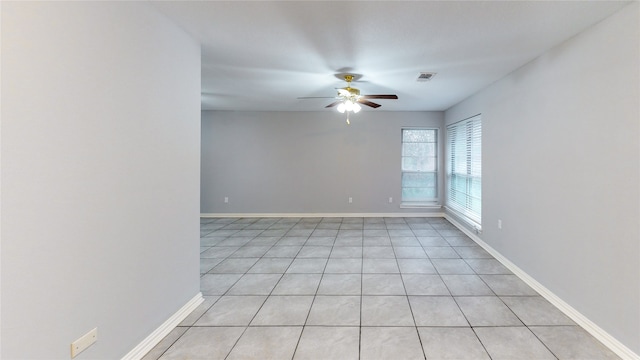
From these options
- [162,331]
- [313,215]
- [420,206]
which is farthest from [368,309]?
[420,206]

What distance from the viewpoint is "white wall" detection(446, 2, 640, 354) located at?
1.77 metres

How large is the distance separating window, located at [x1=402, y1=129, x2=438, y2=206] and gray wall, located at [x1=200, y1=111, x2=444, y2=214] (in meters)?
0.23

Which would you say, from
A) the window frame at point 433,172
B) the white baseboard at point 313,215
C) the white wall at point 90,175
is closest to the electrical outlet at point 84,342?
the white wall at point 90,175

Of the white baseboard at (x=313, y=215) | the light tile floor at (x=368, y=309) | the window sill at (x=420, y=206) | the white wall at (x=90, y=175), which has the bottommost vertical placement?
the light tile floor at (x=368, y=309)

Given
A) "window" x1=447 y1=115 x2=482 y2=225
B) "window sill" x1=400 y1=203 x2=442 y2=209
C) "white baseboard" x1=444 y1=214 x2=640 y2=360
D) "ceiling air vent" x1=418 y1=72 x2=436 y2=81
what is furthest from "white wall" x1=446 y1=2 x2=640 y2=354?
"window sill" x1=400 y1=203 x2=442 y2=209

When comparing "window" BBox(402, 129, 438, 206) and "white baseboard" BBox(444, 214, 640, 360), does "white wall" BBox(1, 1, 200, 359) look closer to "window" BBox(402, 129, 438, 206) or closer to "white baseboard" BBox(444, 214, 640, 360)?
"white baseboard" BBox(444, 214, 640, 360)

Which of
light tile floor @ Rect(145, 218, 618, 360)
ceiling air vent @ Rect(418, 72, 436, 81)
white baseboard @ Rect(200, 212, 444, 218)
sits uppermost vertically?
ceiling air vent @ Rect(418, 72, 436, 81)

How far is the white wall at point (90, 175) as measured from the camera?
111 cm

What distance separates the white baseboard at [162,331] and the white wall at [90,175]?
0.05 meters

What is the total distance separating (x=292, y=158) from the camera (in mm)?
6035

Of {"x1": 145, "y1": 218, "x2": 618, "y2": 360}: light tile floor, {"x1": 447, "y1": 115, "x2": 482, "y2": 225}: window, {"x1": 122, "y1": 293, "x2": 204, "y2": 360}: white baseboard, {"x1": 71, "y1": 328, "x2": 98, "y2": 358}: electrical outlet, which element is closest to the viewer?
{"x1": 71, "y1": 328, "x2": 98, "y2": 358}: electrical outlet

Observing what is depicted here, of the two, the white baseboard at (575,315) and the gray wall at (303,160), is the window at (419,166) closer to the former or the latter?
the gray wall at (303,160)

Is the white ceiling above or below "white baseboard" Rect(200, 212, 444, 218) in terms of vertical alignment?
above

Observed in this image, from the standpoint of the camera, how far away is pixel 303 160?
602 cm
